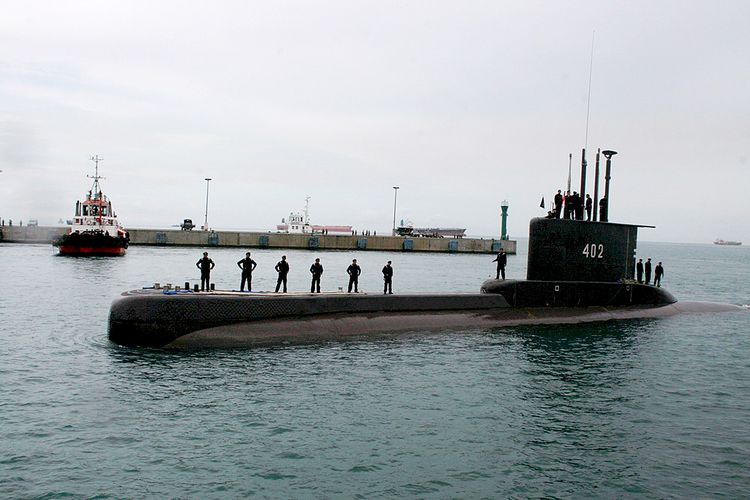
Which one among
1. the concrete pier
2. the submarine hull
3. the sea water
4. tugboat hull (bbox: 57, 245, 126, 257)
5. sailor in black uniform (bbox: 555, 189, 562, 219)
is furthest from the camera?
the concrete pier

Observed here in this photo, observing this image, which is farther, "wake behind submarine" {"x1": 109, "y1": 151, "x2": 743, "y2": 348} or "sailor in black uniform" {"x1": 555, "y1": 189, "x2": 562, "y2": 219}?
"sailor in black uniform" {"x1": 555, "y1": 189, "x2": 562, "y2": 219}

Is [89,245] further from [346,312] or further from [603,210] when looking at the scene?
[603,210]

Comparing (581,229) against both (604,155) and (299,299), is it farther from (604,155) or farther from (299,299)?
(299,299)

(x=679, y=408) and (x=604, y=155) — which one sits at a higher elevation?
(x=604, y=155)

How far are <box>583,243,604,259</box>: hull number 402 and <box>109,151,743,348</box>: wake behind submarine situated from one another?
39 mm

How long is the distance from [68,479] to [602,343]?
16.8m

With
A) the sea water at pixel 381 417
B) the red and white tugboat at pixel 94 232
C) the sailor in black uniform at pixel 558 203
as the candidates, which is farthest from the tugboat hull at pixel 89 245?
the sailor in black uniform at pixel 558 203

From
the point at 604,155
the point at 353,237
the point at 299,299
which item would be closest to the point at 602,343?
the point at 604,155

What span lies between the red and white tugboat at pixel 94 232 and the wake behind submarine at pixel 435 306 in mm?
47888

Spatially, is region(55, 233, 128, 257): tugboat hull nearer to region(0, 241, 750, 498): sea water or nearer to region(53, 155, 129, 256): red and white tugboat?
region(53, 155, 129, 256): red and white tugboat

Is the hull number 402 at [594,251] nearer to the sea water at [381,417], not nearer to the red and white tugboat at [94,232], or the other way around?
the sea water at [381,417]

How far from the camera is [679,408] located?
14.2m

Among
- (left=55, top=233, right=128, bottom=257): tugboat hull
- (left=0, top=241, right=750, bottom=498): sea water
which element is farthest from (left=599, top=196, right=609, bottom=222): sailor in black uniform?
(left=55, top=233, right=128, bottom=257): tugboat hull

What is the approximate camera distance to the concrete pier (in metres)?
86.5
